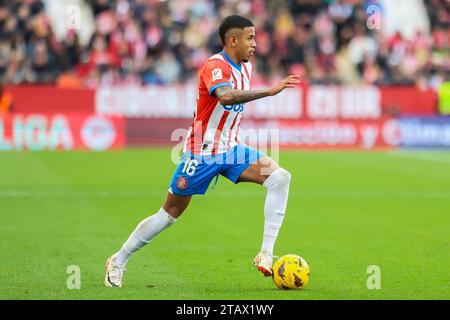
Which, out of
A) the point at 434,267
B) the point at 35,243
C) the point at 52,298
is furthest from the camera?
the point at 35,243

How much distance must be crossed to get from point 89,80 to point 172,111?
258 centimetres

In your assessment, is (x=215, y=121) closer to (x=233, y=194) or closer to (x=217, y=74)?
(x=217, y=74)

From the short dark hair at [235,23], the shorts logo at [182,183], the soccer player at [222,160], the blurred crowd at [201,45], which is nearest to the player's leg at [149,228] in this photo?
the soccer player at [222,160]

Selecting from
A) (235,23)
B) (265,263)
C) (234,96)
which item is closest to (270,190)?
(265,263)

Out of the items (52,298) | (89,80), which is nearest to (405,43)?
(89,80)

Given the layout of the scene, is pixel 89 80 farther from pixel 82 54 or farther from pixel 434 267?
pixel 434 267

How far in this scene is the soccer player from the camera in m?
8.56

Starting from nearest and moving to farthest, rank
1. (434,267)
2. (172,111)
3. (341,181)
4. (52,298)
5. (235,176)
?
(52,298), (235,176), (434,267), (341,181), (172,111)

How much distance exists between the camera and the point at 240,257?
408 inches

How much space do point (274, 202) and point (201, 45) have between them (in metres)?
20.8

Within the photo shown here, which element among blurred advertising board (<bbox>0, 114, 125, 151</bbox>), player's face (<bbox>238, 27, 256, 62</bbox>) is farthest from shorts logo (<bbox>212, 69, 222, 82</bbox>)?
blurred advertising board (<bbox>0, 114, 125, 151</bbox>)

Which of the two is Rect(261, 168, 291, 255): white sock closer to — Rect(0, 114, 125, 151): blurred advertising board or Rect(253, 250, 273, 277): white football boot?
Rect(253, 250, 273, 277): white football boot

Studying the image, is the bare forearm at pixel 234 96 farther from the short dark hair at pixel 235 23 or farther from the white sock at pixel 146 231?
the white sock at pixel 146 231

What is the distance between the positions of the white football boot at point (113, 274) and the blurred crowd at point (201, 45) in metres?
19.3
